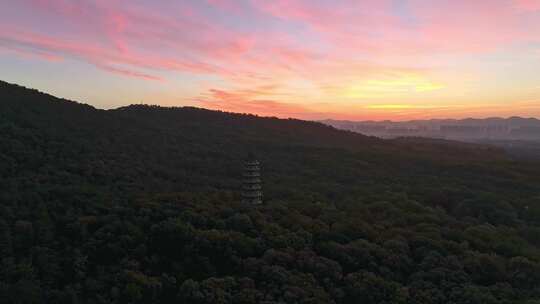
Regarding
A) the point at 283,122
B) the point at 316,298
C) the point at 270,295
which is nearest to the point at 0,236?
the point at 270,295

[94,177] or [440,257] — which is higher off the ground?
[94,177]

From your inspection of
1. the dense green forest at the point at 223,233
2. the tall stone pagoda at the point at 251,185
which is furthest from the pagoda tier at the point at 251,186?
the dense green forest at the point at 223,233

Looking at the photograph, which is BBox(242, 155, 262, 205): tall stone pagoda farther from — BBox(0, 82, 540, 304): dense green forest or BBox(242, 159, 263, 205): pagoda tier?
BBox(0, 82, 540, 304): dense green forest

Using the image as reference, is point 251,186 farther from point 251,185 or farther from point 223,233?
point 223,233

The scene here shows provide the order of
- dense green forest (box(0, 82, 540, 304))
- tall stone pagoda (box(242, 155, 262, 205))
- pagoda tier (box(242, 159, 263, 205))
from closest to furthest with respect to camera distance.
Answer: dense green forest (box(0, 82, 540, 304)) < tall stone pagoda (box(242, 155, 262, 205)) < pagoda tier (box(242, 159, 263, 205))

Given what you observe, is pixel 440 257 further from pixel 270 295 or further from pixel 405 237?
pixel 270 295

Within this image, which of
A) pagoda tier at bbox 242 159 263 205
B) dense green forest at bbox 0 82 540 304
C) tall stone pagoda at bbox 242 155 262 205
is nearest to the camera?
dense green forest at bbox 0 82 540 304

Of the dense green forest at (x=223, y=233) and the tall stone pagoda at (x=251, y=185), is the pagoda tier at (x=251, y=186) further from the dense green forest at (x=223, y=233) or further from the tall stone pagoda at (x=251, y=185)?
the dense green forest at (x=223, y=233)

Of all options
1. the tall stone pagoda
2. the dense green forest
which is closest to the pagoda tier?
the tall stone pagoda
